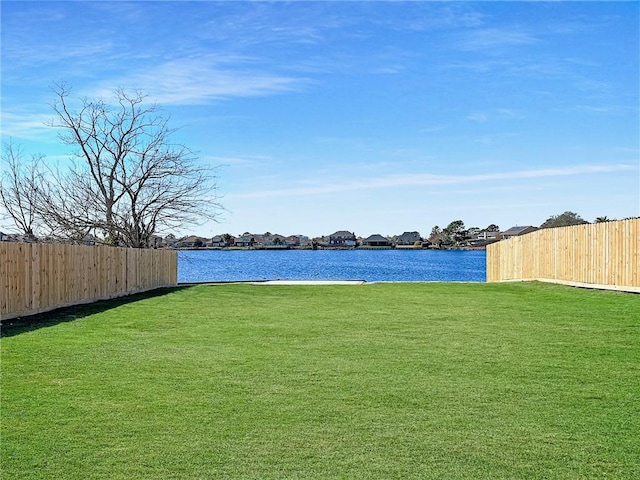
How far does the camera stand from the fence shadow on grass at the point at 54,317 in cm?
963

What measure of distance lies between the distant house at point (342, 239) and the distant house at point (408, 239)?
8090 millimetres

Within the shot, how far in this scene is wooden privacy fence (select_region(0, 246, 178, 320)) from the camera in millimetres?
10586

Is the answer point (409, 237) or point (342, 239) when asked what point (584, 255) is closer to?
point (342, 239)

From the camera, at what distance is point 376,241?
107 m

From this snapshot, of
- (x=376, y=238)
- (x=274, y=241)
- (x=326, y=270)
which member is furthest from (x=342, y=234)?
(x=326, y=270)

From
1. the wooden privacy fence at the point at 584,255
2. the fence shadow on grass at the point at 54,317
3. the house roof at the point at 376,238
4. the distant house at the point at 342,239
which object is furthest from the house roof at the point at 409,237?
the fence shadow on grass at the point at 54,317

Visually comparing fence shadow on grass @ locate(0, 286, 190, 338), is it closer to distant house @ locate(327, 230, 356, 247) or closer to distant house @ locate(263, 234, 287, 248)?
distant house @ locate(263, 234, 287, 248)

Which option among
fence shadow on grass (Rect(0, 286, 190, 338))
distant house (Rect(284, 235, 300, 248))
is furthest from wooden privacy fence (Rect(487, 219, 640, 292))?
distant house (Rect(284, 235, 300, 248))

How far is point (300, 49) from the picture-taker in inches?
644

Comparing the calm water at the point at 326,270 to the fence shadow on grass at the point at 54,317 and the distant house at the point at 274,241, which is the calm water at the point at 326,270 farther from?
the fence shadow on grass at the point at 54,317

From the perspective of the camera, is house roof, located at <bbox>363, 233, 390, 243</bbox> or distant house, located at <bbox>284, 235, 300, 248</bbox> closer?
distant house, located at <bbox>284, 235, 300, 248</bbox>

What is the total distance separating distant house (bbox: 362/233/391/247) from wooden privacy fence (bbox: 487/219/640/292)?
84952 millimetres

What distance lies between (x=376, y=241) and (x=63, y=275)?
314ft

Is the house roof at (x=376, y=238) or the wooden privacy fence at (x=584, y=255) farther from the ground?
the house roof at (x=376, y=238)
